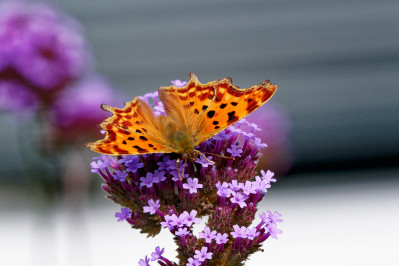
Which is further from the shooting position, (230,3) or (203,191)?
(230,3)

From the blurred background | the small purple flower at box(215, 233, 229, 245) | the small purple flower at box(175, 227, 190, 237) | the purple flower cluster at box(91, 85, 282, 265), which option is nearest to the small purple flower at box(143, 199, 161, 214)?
the purple flower cluster at box(91, 85, 282, 265)

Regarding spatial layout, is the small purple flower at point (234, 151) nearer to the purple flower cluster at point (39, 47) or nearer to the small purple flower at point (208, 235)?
the small purple flower at point (208, 235)

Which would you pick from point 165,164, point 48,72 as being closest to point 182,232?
point 165,164

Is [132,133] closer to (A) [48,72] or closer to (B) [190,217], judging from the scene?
(B) [190,217]

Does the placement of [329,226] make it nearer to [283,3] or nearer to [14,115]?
[283,3]

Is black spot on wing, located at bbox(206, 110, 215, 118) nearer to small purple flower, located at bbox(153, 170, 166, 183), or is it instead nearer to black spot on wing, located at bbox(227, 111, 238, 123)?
black spot on wing, located at bbox(227, 111, 238, 123)

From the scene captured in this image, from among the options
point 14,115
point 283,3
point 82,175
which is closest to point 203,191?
point 14,115

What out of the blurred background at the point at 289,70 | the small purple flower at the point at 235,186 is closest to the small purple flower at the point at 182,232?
the small purple flower at the point at 235,186

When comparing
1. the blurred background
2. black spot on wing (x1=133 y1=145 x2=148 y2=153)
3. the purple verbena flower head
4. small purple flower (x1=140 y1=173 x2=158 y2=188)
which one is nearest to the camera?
black spot on wing (x1=133 y1=145 x2=148 y2=153)

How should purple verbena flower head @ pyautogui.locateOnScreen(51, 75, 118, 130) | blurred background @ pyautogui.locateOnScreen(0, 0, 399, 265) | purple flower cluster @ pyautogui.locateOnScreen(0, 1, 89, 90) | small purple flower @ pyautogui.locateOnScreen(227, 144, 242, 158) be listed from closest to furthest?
small purple flower @ pyautogui.locateOnScreen(227, 144, 242, 158) < purple flower cluster @ pyautogui.locateOnScreen(0, 1, 89, 90) < purple verbena flower head @ pyautogui.locateOnScreen(51, 75, 118, 130) < blurred background @ pyautogui.locateOnScreen(0, 0, 399, 265)
